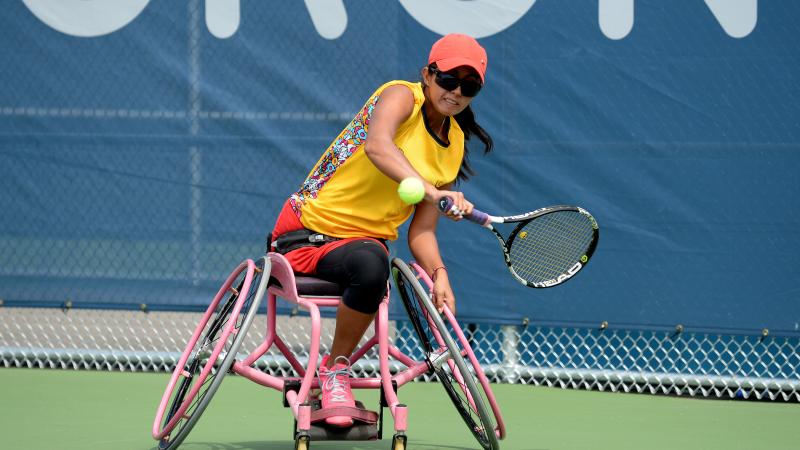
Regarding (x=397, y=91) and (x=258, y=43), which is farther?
(x=258, y=43)

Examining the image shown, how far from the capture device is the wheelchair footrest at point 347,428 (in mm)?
3469

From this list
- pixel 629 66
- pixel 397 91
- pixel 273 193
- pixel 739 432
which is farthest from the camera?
pixel 273 193

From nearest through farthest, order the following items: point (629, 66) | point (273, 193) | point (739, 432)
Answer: point (739, 432) < point (629, 66) < point (273, 193)

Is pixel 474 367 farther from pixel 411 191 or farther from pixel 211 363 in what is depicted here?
pixel 211 363

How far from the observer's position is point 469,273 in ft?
17.8

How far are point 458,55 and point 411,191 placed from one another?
0.57m

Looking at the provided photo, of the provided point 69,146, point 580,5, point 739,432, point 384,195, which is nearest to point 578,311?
point 739,432

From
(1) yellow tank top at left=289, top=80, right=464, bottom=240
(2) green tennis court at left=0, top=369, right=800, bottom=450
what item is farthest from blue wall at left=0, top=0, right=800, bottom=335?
(1) yellow tank top at left=289, top=80, right=464, bottom=240

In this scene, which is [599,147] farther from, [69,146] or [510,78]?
[69,146]

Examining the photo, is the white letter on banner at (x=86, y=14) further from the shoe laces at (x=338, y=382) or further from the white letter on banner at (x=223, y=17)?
the shoe laces at (x=338, y=382)

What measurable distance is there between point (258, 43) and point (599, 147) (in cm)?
161

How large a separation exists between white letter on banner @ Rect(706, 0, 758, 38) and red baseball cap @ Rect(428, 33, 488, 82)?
1868mm

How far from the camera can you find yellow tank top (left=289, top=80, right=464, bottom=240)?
3.77m

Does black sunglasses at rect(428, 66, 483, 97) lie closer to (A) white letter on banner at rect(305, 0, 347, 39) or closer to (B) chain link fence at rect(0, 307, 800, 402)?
(A) white letter on banner at rect(305, 0, 347, 39)
